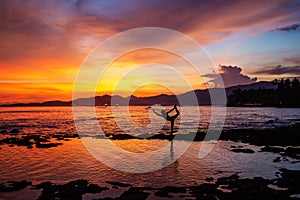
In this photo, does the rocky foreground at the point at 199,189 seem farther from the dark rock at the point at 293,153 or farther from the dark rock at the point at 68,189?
the dark rock at the point at 293,153

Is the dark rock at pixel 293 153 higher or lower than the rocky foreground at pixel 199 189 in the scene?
higher

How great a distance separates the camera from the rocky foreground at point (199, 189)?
14867 mm

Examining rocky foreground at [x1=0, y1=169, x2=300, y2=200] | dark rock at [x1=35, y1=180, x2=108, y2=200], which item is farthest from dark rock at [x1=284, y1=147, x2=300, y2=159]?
dark rock at [x1=35, y1=180, x2=108, y2=200]

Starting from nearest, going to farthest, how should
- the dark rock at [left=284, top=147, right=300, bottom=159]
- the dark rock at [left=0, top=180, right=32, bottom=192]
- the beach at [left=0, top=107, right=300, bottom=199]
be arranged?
the beach at [left=0, top=107, right=300, bottom=199], the dark rock at [left=0, top=180, right=32, bottom=192], the dark rock at [left=284, top=147, right=300, bottom=159]

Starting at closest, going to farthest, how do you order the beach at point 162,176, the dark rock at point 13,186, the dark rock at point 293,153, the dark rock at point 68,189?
1. the dark rock at point 68,189
2. the beach at point 162,176
3. the dark rock at point 13,186
4. the dark rock at point 293,153

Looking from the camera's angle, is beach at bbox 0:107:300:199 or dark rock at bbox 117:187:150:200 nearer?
dark rock at bbox 117:187:150:200

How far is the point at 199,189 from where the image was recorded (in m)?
15.9

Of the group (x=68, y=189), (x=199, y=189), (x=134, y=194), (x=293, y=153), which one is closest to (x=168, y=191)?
(x=199, y=189)

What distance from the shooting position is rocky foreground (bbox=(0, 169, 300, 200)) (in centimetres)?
1487

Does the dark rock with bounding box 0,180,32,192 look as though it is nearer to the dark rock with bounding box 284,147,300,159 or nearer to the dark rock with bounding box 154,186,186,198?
the dark rock with bounding box 154,186,186,198

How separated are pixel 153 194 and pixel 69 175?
24.8ft

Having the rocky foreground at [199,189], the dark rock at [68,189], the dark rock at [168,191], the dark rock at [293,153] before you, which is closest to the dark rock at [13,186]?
the rocky foreground at [199,189]

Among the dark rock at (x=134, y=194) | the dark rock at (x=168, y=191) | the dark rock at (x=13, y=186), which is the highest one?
the dark rock at (x=168, y=191)

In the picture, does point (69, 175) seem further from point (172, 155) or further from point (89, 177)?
point (172, 155)
